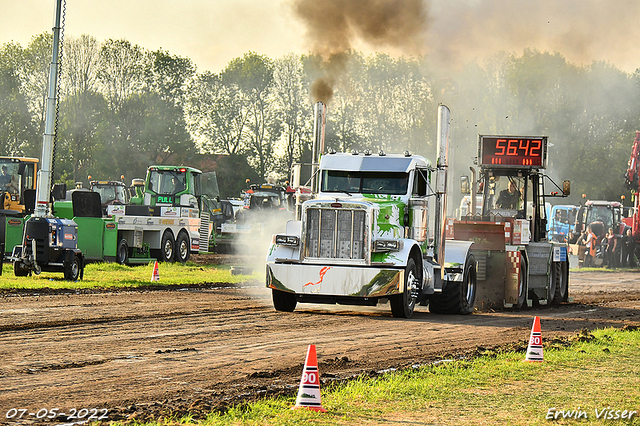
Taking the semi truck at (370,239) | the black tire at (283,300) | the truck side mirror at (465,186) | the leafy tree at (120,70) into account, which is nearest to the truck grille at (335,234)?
the semi truck at (370,239)

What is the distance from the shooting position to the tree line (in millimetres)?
61556

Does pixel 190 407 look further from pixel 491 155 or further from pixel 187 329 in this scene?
pixel 491 155

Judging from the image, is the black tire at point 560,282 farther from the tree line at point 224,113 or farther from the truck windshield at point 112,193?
the tree line at point 224,113

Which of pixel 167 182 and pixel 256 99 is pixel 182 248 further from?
pixel 256 99

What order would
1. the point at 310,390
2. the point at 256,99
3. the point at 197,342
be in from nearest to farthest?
1. the point at 310,390
2. the point at 197,342
3. the point at 256,99

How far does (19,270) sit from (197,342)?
39.9 feet

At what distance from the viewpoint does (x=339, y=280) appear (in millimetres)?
15352

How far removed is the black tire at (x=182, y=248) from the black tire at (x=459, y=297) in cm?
1502

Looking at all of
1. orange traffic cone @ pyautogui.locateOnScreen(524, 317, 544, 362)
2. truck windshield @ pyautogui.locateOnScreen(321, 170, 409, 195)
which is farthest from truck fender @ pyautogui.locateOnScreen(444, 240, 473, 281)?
orange traffic cone @ pyautogui.locateOnScreen(524, 317, 544, 362)

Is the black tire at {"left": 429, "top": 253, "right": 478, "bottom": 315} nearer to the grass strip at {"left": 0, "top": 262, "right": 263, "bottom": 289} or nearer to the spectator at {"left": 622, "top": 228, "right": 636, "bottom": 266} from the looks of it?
the grass strip at {"left": 0, "top": 262, "right": 263, "bottom": 289}

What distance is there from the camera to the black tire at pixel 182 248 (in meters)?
31.4

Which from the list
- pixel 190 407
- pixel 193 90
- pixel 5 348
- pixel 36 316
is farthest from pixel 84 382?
pixel 193 90

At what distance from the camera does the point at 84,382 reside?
870 cm

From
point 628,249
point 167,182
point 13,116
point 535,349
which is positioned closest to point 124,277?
point 167,182
